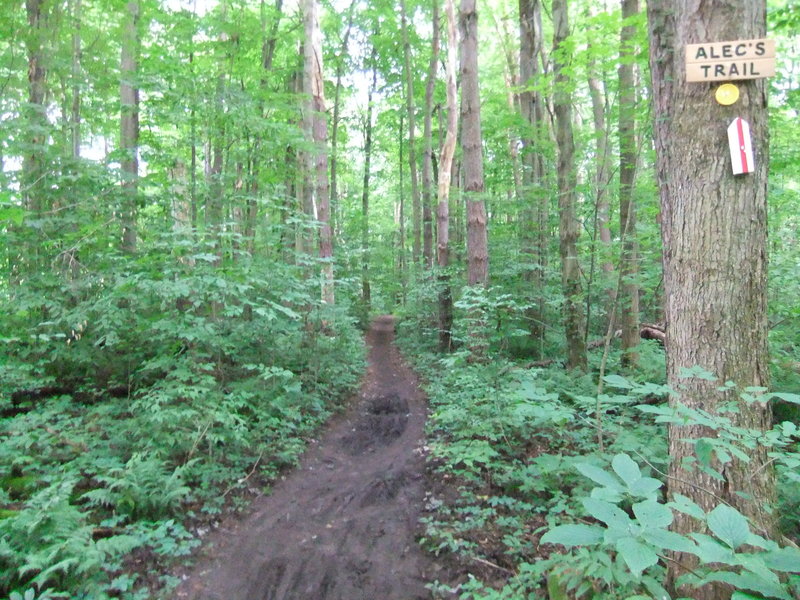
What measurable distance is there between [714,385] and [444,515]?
3005 millimetres

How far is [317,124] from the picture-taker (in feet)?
35.2

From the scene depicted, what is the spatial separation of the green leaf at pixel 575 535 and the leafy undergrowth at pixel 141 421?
11.8ft

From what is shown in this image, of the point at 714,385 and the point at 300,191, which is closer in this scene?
the point at 714,385

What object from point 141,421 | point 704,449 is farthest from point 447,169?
point 704,449

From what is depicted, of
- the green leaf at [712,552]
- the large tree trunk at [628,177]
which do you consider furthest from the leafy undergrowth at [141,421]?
the large tree trunk at [628,177]

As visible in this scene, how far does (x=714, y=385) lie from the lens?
2674mm

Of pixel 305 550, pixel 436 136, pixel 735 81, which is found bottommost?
pixel 305 550

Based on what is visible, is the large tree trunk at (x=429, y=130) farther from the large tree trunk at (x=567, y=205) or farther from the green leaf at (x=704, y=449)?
the green leaf at (x=704, y=449)

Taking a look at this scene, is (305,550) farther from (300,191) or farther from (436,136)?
(436,136)

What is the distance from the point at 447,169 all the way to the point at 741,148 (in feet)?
32.2

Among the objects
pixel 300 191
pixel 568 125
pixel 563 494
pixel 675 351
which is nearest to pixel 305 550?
pixel 563 494

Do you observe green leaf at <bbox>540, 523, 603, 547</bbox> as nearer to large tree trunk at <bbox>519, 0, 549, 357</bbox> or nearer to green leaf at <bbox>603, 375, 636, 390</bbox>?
green leaf at <bbox>603, 375, 636, 390</bbox>

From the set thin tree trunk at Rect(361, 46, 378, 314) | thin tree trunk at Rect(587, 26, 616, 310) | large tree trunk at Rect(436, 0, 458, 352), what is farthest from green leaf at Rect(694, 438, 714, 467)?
thin tree trunk at Rect(361, 46, 378, 314)

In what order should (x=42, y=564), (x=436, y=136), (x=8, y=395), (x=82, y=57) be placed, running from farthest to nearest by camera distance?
(x=436, y=136) → (x=82, y=57) → (x=8, y=395) → (x=42, y=564)
